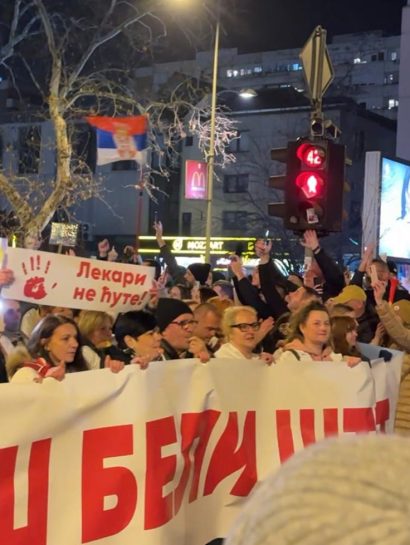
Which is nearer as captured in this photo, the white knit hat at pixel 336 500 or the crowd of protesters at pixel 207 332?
the white knit hat at pixel 336 500

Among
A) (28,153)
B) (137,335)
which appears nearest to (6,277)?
(137,335)

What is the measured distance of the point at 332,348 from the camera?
232 inches

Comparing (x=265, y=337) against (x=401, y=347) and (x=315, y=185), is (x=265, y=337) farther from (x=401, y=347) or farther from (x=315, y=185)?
(x=315, y=185)

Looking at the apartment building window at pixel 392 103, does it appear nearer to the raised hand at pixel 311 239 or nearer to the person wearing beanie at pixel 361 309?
the raised hand at pixel 311 239

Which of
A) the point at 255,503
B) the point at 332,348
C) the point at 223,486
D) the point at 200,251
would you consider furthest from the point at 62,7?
the point at 200,251

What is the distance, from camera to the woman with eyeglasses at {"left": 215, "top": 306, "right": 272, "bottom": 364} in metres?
5.38

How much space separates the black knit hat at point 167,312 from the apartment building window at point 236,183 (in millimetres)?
40598

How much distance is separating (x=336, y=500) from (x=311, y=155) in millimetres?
8314

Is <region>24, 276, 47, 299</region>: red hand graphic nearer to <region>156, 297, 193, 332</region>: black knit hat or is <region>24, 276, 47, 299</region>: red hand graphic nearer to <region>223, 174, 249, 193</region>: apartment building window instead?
<region>156, 297, 193, 332</region>: black knit hat

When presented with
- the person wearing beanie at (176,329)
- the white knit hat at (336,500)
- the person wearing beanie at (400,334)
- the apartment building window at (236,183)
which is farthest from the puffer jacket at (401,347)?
the apartment building window at (236,183)

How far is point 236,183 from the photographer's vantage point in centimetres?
4659

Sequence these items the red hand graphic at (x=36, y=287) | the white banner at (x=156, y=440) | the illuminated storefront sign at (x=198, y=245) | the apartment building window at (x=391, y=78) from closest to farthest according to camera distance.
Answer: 1. the white banner at (x=156, y=440)
2. the red hand graphic at (x=36, y=287)
3. the illuminated storefront sign at (x=198, y=245)
4. the apartment building window at (x=391, y=78)

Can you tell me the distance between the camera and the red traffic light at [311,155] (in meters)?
8.88

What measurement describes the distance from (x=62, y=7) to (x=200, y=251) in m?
25.0
